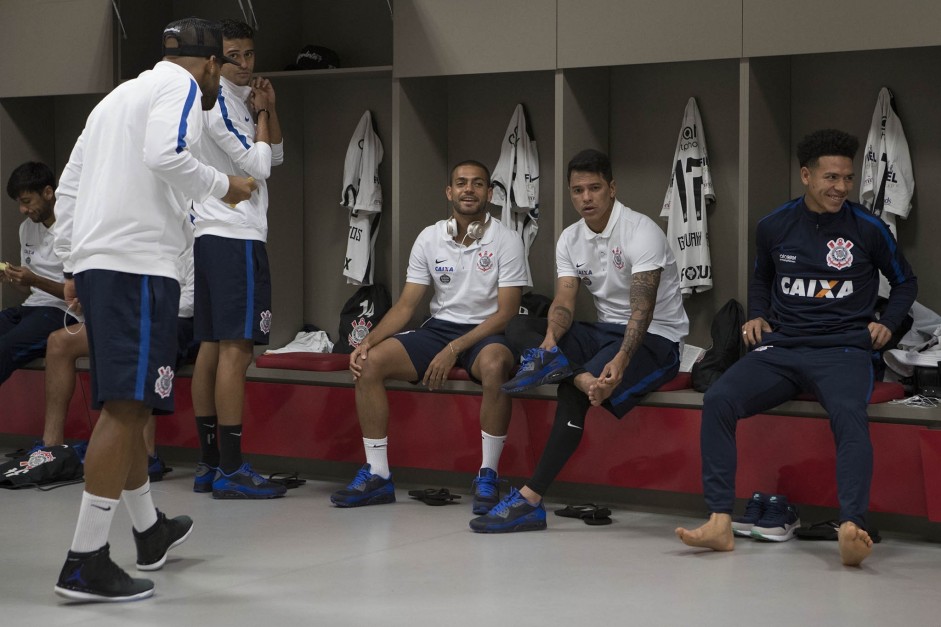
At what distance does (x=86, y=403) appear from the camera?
5.42m

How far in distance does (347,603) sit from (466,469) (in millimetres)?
1673

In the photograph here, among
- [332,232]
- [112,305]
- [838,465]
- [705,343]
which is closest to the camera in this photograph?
[112,305]

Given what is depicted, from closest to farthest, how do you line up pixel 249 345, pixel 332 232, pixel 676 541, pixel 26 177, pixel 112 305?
pixel 112 305 → pixel 676 541 → pixel 249 345 → pixel 26 177 → pixel 332 232

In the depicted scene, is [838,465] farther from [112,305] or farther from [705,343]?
[112,305]

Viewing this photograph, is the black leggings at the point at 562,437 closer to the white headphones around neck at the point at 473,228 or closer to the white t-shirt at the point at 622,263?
the white t-shirt at the point at 622,263

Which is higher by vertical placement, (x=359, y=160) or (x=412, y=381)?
(x=359, y=160)

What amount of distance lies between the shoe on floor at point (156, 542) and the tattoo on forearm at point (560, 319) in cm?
152

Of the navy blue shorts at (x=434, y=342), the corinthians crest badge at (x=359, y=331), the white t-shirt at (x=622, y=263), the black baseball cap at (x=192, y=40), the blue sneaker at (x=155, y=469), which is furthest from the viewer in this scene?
the corinthians crest badge at (x=359, y=331)

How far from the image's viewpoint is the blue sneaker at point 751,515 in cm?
372

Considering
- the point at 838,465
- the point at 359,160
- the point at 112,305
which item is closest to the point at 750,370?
the point at 838,465

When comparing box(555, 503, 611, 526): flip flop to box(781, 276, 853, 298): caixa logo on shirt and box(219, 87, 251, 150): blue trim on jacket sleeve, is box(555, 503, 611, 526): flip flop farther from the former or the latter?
box(219, 87, 251, 150): blue trim on jacket sleeve

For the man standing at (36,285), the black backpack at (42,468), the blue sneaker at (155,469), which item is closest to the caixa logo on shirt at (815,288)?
the blue sneaker at (155,469)

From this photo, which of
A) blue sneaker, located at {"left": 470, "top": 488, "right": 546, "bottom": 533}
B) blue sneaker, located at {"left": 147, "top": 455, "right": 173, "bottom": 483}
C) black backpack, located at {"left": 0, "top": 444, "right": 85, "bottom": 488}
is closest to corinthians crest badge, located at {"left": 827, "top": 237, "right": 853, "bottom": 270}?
blue sneaker, located at {"left": 470, "top": 488, "right": 546, "bottom": 533}

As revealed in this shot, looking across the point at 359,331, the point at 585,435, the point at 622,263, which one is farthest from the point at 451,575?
the point at 359,331
